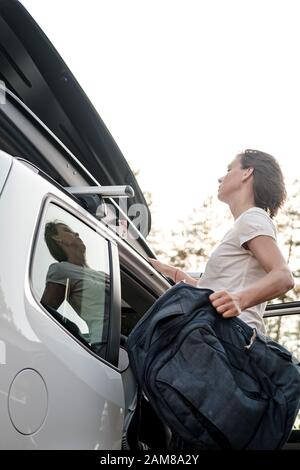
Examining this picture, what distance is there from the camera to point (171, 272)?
3164 mm

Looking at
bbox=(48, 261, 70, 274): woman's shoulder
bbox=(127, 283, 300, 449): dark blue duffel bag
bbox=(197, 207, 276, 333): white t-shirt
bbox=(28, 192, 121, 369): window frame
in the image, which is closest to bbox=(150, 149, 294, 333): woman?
bbox=(197, 207, 276, 333): white t-shirt

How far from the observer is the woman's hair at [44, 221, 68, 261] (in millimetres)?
1824

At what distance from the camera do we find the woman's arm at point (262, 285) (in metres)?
1.98

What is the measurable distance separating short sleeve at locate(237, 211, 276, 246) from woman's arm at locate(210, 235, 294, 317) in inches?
0.8

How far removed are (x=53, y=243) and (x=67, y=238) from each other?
0.13m

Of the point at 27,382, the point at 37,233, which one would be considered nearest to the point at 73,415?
the point at 27,382

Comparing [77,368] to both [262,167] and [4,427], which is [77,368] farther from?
[262,167]

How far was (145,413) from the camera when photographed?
2.58 metres

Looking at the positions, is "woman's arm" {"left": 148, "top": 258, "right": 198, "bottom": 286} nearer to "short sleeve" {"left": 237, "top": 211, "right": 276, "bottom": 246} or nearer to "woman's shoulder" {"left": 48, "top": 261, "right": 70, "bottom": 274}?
"short sleeve" {"left": 237, "top": 211, "right": 276, "bottom": 246}

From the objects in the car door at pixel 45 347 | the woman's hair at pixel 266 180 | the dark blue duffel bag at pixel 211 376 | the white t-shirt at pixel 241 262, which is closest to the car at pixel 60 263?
the car door at pixel 45 347

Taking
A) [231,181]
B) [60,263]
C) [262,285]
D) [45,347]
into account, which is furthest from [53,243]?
[231,181]

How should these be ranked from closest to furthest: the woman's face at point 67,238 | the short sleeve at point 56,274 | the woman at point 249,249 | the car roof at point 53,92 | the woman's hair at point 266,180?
the short sleeve at point 56,274 < the woman's face at point 67,238 < the woman at point 249,249 < the car roof at point 53,92 < the woman's hair at point 266,180

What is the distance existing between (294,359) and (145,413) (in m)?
0.83

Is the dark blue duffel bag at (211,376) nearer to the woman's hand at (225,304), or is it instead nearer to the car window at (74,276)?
the woman's hand at (225,304)
